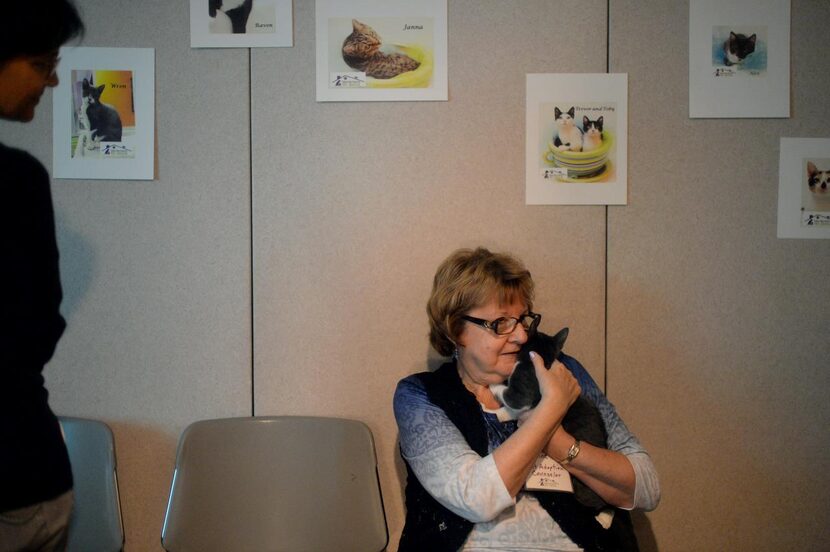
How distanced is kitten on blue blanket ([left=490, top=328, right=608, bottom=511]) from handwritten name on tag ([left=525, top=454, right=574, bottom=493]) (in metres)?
0.03

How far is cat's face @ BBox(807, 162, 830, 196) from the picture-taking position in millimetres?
1937

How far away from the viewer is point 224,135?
6.31ft

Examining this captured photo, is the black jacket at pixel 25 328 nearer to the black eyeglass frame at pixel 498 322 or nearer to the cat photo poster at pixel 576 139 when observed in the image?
the black eyeglass frame at pixel 498 322

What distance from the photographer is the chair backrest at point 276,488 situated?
175 centimetres

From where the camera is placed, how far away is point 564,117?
1.92m

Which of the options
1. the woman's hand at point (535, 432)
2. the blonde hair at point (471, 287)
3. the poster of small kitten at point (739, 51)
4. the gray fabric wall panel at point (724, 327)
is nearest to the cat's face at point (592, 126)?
the gray fabric wall panel at point (724, 327)

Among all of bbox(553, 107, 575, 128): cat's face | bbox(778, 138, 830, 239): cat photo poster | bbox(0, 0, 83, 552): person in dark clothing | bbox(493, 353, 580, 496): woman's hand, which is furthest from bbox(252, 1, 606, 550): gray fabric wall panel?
bbox(0, 0, 83, 552): person in dark clothing

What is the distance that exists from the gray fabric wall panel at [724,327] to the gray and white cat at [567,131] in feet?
0.61

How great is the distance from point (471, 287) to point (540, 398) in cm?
34

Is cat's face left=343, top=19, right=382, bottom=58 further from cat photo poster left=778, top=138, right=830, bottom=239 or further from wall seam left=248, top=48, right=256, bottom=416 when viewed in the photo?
cat photo poster left=778, top=138, right=830, bottom=239

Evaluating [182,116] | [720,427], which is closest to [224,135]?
[182,116]

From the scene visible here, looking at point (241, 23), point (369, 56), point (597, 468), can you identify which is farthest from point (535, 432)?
point (241, 23)

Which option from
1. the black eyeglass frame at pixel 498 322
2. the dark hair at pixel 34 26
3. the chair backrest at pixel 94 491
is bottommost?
the chair backrest at pixel 94 491

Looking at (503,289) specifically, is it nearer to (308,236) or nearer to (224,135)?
(308,236)
